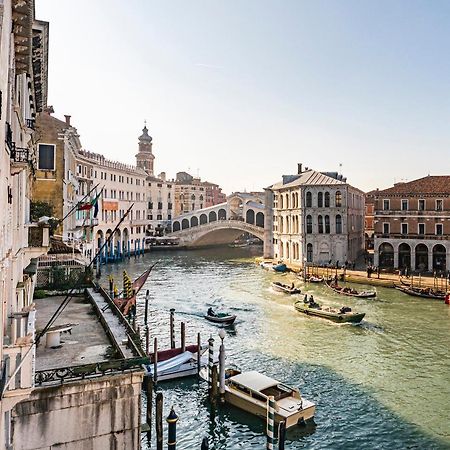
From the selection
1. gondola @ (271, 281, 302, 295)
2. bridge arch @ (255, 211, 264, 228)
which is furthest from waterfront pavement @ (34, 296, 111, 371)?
bridge arch @ (255, 211, 264, 228)

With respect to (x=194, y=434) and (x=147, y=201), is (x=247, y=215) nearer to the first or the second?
(x=147, y=201)

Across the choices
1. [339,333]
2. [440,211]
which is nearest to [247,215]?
[440,211]

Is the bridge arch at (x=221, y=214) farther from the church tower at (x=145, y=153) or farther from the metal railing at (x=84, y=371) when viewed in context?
the metal railing at (x=84, y=371)

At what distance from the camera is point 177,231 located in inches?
2475

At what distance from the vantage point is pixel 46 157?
20766 mm

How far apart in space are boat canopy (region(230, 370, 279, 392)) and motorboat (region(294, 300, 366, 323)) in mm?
8920

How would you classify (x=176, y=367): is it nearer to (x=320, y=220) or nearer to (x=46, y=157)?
(x=46, y=157)

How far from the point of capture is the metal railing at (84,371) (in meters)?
8.08

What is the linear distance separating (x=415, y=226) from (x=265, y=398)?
26065mm

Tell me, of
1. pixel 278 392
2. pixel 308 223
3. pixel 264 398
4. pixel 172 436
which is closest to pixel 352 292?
pixel 308 223

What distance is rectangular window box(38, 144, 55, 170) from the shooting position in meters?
20.4

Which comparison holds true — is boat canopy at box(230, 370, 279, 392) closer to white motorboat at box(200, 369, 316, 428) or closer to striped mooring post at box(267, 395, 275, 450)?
white motorboat at box(200, 369, 316, 428)

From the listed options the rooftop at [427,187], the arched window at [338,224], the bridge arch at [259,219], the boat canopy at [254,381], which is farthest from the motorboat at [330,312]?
the bridge arch at [259,219]

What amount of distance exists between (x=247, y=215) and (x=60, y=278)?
46.2 meters
